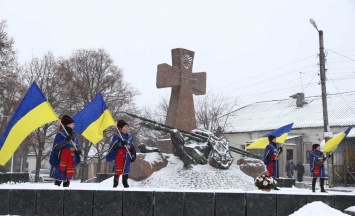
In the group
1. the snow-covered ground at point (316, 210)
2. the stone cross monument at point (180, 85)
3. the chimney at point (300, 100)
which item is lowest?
the snow-covered ground at point (316, 210)

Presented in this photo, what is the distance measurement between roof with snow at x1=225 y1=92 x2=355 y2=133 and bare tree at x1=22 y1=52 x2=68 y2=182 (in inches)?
601

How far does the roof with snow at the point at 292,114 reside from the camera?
3219cm

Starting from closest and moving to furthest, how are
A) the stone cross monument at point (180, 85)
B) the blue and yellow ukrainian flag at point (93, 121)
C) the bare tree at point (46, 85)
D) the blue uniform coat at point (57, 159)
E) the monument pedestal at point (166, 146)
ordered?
the blue uniform coat at point (57, 159) → the blue and yellow ukrainian flag at point (93, 121) → the monument pedestal at point (166, 146) → the stone cross monument at point (180, 85) → the bare tree at point (46, 85)

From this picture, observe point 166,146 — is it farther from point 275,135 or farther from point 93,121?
point 93,121

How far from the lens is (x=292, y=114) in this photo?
36.1 metres

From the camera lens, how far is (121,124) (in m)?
9.98

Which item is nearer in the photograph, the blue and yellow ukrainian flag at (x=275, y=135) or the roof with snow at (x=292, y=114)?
the blue and yellow ukrainian flag at (x=275, y=135)

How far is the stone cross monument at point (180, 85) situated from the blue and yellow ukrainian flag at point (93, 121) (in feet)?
14.9

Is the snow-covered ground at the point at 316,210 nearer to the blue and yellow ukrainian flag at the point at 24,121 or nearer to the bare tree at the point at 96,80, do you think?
the blue and yellow ukrainian flag at the point at 24,121

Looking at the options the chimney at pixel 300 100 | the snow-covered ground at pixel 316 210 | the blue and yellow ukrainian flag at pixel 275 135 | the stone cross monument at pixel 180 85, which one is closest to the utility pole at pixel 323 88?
the blue and yellow ukrainian flag at pixel 275 135

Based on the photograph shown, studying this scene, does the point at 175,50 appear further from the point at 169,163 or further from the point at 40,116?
the point at 40,116

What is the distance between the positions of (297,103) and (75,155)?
101 ft

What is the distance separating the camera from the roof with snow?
3219 centimetres


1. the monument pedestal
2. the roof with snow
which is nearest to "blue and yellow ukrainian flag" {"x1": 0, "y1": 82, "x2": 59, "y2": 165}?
the monument pedestal
